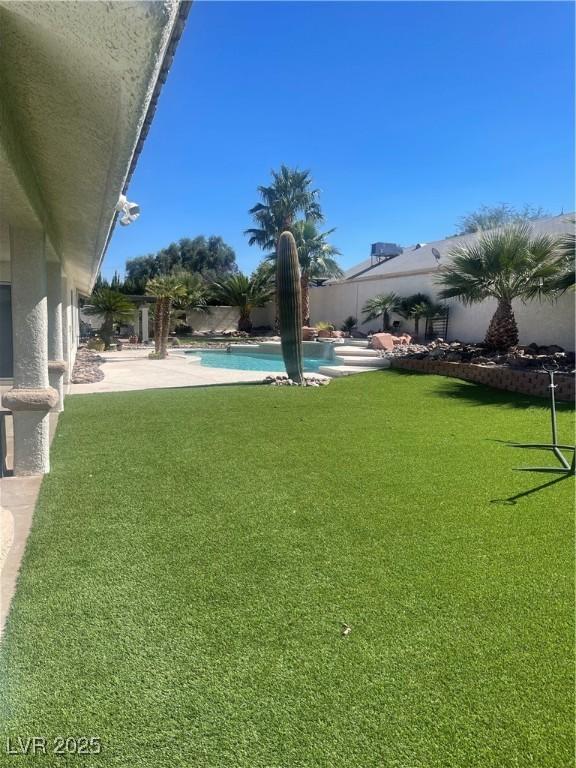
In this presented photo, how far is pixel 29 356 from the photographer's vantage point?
524 centimetres

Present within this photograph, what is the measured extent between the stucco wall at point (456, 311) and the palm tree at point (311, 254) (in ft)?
4.73

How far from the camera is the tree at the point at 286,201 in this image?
33.9m

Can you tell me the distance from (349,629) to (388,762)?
2.76ft

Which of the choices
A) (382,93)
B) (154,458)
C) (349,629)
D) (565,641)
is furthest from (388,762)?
(382,93)

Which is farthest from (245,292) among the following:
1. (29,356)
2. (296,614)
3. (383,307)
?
(296,614)

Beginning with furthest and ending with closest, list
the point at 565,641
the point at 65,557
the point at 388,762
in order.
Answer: the point at 65,557
the point at 565,641
the point at 388,762

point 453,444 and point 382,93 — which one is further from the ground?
point 382,93

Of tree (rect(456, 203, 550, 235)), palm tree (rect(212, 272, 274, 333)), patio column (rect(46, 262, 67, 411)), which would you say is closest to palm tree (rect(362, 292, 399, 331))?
tree (rect(456, 203, 550, 235))

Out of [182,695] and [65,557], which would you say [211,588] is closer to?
[182,695]

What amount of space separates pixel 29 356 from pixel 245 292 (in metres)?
29.7

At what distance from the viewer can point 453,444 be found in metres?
6.96

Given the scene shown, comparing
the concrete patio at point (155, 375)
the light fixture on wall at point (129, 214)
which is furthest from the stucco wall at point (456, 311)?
the light fixture on wall at point (129, 214)

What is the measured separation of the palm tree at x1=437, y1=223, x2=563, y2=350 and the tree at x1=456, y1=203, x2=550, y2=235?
14.0 m

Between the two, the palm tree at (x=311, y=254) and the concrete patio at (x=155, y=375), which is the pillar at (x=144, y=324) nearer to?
the concrete patio at (x=155, y=375)
